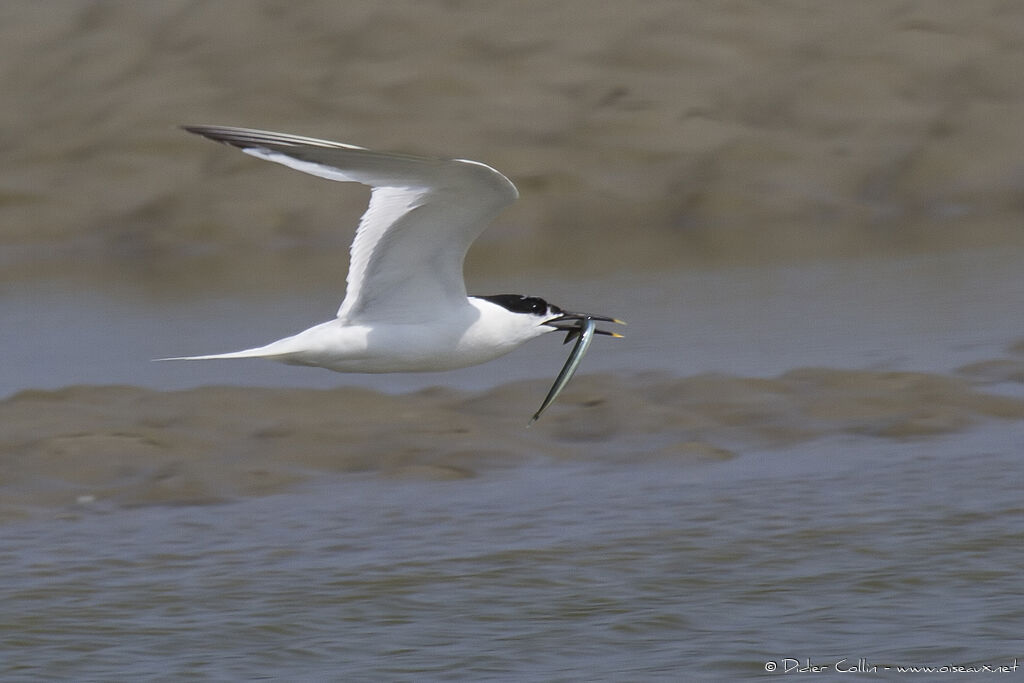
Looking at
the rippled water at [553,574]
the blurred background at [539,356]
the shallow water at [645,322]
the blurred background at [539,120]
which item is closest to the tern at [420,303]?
the rippled water at [553,574]

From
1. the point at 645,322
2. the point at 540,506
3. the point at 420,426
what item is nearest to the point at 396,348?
the point at 540,506

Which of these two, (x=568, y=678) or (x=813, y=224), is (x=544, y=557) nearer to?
(x=568, y=678)

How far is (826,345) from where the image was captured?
11625mm

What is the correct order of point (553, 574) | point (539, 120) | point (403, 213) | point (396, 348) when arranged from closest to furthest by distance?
point (403, 213), point (396, 348), point (553, 574), point (539, 120)

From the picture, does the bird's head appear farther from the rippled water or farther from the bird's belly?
the rippled water

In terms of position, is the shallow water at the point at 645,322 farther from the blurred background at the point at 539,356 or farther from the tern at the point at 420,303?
the tern at the point at 420,303

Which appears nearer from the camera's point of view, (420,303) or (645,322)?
(420,303)

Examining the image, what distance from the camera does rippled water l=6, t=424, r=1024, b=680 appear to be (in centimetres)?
686

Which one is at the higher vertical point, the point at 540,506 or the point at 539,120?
the point at 539,120

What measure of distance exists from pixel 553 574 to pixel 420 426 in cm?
256

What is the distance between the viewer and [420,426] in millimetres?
10125

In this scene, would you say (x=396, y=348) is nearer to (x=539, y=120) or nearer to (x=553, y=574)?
(x=553, y=574)

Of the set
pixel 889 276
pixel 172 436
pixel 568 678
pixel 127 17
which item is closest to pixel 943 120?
pixel 889 276

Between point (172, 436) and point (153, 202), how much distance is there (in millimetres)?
9195
